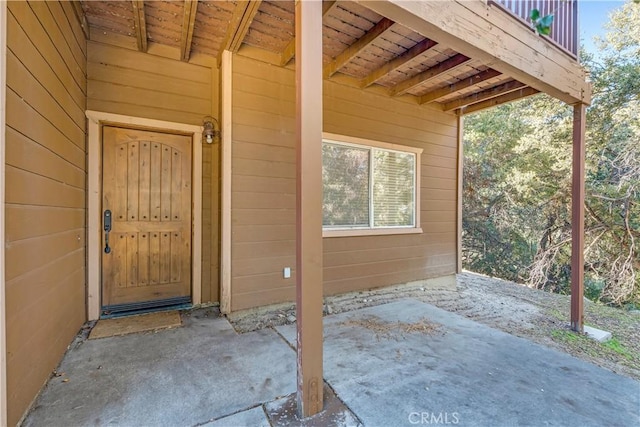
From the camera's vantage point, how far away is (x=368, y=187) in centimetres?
420

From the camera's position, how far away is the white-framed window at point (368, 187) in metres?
3.88

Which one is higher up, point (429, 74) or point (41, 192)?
point (429, 74)

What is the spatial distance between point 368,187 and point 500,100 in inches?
93.7

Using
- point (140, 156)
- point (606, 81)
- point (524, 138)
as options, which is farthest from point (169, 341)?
point (606, 81)

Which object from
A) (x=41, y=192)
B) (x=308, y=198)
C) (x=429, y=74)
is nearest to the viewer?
(x=308, y=198)

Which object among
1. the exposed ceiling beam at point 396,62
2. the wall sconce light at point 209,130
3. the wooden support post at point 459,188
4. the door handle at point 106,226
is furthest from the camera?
the wooden support post at point 459,188

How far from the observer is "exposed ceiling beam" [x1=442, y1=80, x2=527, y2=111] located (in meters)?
3.94

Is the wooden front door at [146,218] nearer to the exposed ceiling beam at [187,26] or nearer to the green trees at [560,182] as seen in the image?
the exposed ceiling beam at [187,26]

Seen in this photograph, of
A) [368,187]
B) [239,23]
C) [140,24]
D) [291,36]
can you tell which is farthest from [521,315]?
[140,24]

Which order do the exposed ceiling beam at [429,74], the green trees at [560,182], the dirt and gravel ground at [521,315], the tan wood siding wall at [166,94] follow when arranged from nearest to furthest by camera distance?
the dirt and gravel ground at [521,315] < the tan wood siding wall at [166,94] < the exposed ceiling beam at [429,74] < the green trees at [560,182]

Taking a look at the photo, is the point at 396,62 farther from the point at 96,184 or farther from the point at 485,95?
the point at 96,184

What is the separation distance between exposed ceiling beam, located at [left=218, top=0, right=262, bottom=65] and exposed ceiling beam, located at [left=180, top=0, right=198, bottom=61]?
31 cm

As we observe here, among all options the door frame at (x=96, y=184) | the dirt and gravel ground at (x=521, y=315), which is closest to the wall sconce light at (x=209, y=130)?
the door frame at (x=96, y=184)

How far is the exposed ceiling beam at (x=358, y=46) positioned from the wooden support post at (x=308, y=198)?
1.51 metres
